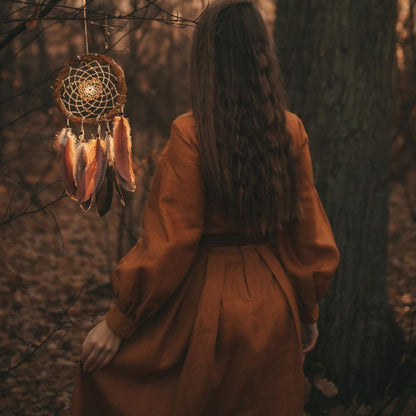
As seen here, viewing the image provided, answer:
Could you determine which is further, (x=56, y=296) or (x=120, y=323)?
(x=56, y=296)

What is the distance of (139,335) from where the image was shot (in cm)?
205

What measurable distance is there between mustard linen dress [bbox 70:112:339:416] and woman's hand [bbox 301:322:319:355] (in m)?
0.21

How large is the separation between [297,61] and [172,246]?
186cm

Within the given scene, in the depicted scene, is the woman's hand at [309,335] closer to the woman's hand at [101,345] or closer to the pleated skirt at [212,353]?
the pleated skirt at [212,353]

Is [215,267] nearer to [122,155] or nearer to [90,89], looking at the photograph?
[122,155]

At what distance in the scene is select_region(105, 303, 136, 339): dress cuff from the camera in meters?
1.98

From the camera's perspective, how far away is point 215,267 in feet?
6.80

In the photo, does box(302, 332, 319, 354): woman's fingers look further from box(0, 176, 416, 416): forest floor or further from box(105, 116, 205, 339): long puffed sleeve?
box(0, 176, 416, 416): forest floor

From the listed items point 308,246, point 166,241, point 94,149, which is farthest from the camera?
point 308,246

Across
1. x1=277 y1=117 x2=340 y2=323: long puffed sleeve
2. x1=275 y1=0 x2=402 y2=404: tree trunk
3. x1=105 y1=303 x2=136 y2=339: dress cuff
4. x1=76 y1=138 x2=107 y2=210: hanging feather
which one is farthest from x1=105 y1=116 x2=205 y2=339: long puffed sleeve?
x1=275 y1=0 x2=402 y2=404: tree trunk

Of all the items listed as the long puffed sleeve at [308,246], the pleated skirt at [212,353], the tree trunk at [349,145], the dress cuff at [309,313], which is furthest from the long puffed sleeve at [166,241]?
the tree trunk at [349,145]

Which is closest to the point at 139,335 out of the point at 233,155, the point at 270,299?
the point at 270,299

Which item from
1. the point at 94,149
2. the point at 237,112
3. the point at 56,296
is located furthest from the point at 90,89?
the point at 56,296

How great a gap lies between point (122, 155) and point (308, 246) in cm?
81
